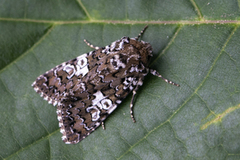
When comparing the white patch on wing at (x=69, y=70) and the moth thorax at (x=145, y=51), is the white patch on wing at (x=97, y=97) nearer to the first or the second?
the white patch on wing at (x=69, y=70)

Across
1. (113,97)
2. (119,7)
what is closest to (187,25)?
(119,7)

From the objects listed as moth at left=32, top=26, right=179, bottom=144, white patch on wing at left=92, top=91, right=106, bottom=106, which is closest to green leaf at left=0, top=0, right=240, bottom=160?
moth at left=32, top=26, right=179, bottom=144

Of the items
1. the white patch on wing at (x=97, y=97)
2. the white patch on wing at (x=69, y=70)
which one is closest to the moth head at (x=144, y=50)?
the white patch on wing at (x=97, y=97)

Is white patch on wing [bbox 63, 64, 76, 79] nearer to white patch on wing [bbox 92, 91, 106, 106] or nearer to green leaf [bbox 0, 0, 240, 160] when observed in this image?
green leaf [bbox 0, 0, 240, 160]

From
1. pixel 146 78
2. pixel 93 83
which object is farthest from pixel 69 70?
pixel 146 78

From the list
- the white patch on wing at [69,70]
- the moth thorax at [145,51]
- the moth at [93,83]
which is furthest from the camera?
the white patch on wing at [69,70]

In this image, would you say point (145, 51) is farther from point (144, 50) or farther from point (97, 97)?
point (97, 97)

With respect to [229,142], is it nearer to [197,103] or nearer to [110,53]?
[197,103]
